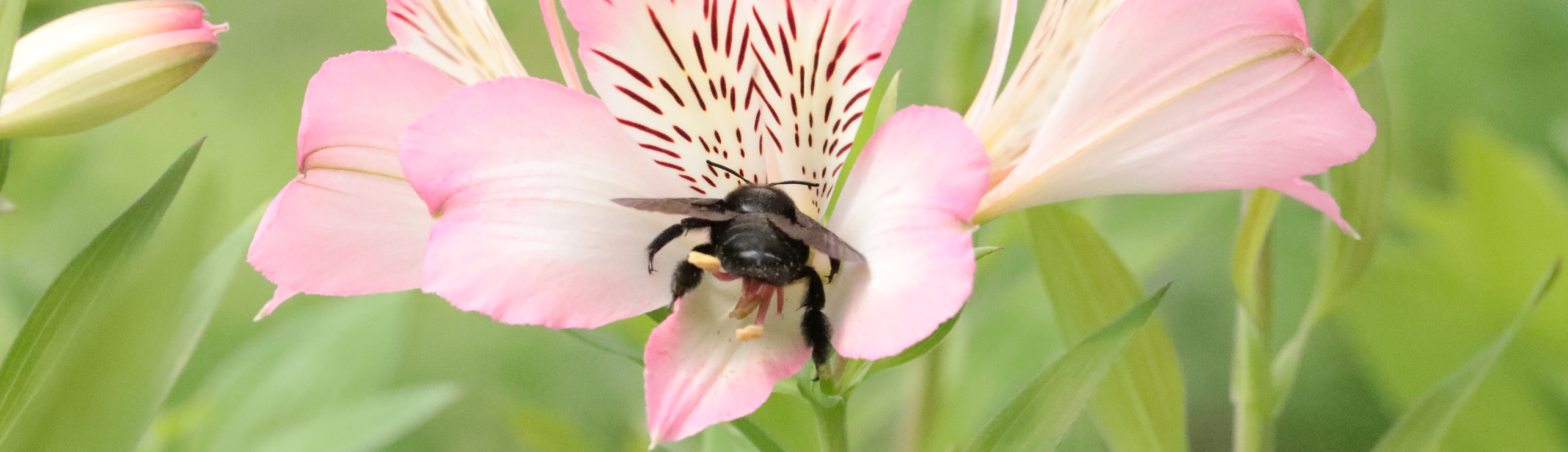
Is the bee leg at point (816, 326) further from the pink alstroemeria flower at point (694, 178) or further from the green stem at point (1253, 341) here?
the green stem at point (1253, 341)

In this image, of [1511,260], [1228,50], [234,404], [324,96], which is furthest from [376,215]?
[1511,260]

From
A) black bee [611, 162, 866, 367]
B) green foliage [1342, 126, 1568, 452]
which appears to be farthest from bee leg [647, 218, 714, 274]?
green foliage [1342, 126, 1568, 452]

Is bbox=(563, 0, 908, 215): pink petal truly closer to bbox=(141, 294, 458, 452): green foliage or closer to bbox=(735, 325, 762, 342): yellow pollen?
bbox=(735, 325, 762, 342): yellow pollen

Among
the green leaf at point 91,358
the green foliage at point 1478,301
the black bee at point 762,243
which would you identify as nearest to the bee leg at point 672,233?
the black bee at point 762,243

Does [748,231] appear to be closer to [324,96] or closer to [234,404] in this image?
[324,96]

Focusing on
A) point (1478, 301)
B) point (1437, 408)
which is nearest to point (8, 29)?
point (1437, 408)
